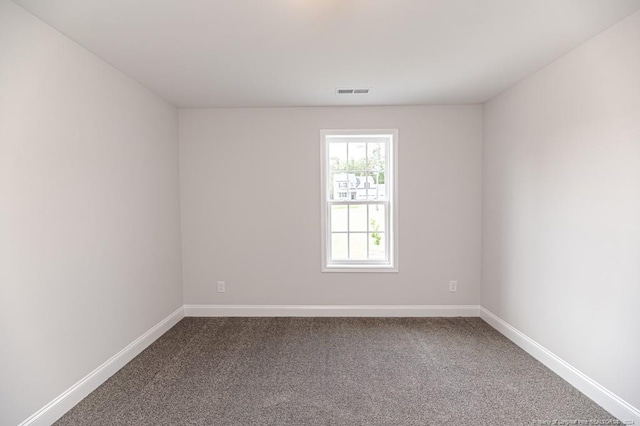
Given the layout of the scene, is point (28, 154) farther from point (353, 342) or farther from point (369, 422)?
point (353, 342)

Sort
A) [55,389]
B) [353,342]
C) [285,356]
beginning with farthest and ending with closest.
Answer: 1. [353,342]
2. [285,356]
3. [55,389]

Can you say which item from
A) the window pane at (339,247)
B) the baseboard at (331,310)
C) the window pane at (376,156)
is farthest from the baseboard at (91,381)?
the window pane at (376,156)

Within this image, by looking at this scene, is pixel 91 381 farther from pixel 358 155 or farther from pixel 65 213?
pixel 358 155

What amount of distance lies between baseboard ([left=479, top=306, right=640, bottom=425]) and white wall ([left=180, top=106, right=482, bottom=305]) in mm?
780

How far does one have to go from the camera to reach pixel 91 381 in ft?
8.31

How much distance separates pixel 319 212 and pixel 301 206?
0.23 metres

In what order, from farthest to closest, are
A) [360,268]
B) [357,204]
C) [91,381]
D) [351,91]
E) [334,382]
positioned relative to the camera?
1. [357,204]
2. [360,268]
3. [351,91]
4. [334,382]
5. [91,381]

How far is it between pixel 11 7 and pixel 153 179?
1798 millimetres

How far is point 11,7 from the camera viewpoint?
1.91m

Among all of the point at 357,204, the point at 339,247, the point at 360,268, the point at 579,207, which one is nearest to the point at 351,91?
the point at 357,204

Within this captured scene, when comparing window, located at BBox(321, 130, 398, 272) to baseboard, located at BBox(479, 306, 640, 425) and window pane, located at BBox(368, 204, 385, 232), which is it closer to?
window pane, located at BBox(368, 204, 385, 232)

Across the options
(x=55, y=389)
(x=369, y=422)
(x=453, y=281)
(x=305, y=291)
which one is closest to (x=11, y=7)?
(x=55, y=389)

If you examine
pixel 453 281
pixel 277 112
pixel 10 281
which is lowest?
pixel 453 281

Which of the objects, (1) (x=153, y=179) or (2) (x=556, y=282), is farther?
(1) (x=153, y=179)
